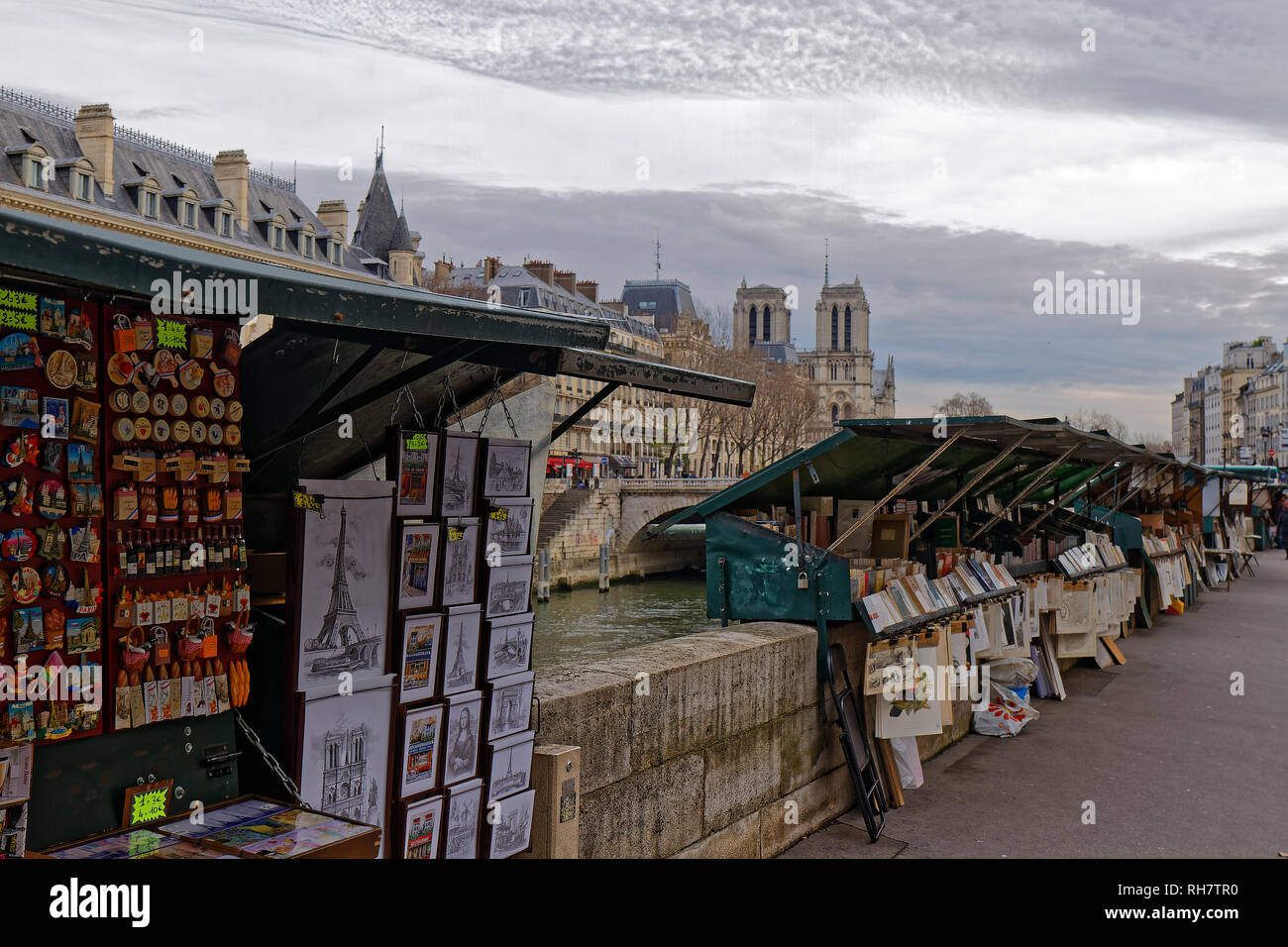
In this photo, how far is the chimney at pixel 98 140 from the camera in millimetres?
44125

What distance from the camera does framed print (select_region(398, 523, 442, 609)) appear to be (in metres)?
3.97

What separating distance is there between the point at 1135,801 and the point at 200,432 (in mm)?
6338

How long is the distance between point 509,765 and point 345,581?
41.4 inches

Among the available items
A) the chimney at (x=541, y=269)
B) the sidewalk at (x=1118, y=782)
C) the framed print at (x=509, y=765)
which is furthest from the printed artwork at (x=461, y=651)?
→ the chimney at (x=541, y=269)

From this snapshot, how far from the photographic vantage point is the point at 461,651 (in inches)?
165

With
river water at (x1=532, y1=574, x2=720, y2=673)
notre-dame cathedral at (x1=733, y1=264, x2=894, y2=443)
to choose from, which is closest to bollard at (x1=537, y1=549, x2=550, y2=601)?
river water at (x1=532, y1=574, x2=720, y2=673)

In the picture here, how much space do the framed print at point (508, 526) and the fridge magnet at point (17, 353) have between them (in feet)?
5.75

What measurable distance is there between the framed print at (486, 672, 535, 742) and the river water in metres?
21.8

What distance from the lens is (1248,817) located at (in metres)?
7.04

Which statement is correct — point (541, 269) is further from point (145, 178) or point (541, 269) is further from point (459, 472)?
point (459, 472)

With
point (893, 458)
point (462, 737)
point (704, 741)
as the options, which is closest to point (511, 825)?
point (462, 737)

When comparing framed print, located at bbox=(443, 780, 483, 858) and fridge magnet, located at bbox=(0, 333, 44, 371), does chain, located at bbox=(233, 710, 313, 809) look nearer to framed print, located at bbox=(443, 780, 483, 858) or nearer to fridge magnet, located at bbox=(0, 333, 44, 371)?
framed print, located at bbox=(443, 780, 483, 858)
